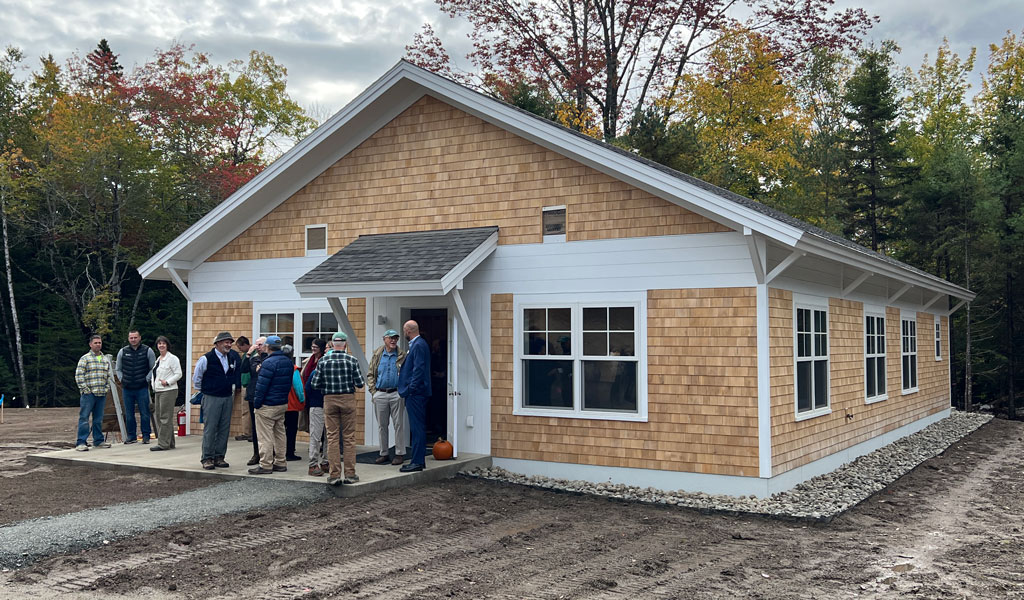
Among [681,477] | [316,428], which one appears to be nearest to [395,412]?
[316,428]

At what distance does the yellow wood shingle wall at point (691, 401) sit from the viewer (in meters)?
9.04

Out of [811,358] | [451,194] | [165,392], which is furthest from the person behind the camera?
[165,392]

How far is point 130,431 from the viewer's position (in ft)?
39.9

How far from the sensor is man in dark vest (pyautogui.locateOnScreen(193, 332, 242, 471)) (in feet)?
31.9

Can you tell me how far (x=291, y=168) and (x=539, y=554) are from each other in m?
7.36

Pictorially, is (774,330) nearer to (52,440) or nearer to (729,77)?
(52,440)

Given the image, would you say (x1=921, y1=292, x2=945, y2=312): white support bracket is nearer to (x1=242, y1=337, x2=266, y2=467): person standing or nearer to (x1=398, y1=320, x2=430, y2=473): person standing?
(x1=398, y1=320, x2=430, y2=473): person standing

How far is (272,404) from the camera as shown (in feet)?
30.7

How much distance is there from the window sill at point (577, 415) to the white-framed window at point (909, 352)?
26.4 feet

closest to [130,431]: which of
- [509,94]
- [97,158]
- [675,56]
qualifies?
[97,158]

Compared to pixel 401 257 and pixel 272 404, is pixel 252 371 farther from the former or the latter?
pixel 401 257

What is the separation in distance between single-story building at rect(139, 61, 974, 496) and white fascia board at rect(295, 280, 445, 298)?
25mm

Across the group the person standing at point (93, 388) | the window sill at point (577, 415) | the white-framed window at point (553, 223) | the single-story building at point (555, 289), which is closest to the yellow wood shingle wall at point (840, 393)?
the single-story building at point (555, 289)

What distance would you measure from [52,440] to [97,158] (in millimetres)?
11058
